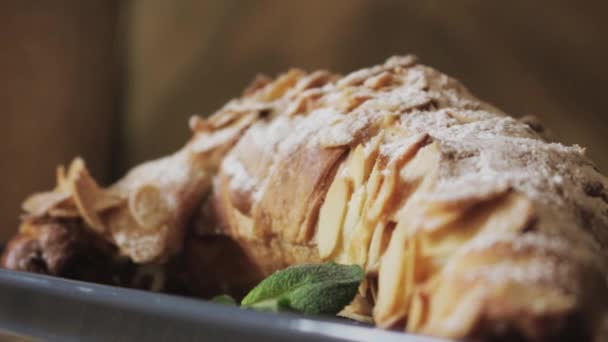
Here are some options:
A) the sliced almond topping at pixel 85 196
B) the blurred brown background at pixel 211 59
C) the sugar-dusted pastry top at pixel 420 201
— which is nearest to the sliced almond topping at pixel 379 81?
the sugar-dusted pastry top at pixel 420 201

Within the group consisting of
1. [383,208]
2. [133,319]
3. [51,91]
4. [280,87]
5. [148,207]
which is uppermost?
[51,91]

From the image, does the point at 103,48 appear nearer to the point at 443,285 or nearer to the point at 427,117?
the point at 427,117

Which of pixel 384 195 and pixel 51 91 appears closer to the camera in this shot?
pixel 384 195

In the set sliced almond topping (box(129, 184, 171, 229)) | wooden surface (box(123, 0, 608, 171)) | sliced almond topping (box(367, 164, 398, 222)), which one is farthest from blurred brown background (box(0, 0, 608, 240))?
sliced almond topping (box(367, 164, 398, 222))

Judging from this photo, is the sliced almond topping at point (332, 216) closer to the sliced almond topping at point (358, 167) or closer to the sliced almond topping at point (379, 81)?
the sliced almond topping at point (358, 167)

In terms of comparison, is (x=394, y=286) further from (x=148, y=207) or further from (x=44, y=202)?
(x=44, y=202)

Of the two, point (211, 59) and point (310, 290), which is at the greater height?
point (211, 59)

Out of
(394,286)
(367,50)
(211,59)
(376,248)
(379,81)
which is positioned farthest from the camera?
(211,59)

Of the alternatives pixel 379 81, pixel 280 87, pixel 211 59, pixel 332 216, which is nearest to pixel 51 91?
pixel 211 59
